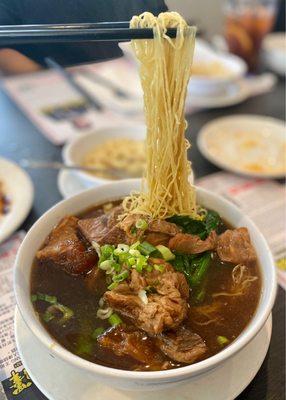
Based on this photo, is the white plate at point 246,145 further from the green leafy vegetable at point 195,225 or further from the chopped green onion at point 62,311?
the chopped green onion at point 62,311

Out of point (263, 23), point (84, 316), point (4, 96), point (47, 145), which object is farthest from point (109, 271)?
point (263, 23)

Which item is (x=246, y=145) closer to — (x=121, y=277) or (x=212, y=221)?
(x=212, y=221)

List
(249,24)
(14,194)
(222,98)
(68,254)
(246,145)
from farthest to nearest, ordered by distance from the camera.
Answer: (249,24), (222,98), (246,145), (14,194), (68,254)

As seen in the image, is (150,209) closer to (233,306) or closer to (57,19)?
(233,306)

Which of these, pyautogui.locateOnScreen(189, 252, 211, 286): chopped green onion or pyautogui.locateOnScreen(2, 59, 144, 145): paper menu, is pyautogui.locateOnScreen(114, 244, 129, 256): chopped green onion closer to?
pyautogui.locateOnScreen(189, 252, 211, 286): chopped green onion

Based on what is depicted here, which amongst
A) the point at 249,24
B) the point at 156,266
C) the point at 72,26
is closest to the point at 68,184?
the point at 156,266

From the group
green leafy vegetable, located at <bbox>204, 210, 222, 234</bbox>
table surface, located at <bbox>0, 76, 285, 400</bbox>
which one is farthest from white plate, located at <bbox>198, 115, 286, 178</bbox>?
green leafy vegetable, located at <bbox>204, 210, 222, 234</bbox>

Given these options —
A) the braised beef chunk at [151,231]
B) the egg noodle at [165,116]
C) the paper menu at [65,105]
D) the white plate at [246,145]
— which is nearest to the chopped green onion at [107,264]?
the braised beef chunk at [151,231]
